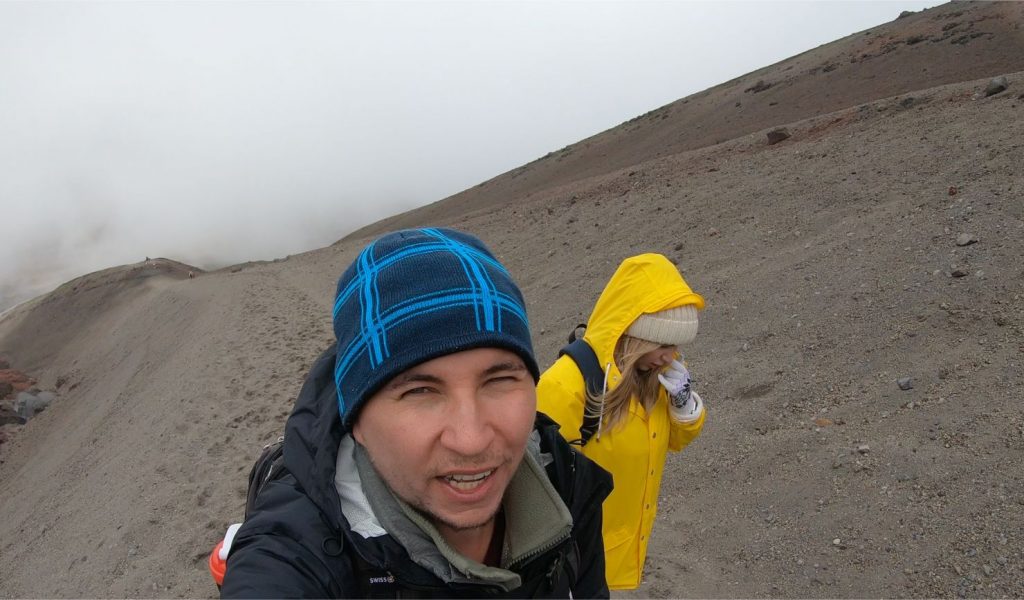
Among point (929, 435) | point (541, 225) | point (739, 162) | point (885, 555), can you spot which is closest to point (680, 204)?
point (739, 162)

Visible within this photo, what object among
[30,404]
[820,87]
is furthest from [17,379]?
[820,87]

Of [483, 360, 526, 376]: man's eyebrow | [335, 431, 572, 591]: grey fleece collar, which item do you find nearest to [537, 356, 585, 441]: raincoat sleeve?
[335, 431, 572, 591]: grey fleece collar

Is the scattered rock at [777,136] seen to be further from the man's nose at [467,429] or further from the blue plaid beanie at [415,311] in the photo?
the man's nose at [467,429]

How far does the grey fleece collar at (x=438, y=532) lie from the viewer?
135cm

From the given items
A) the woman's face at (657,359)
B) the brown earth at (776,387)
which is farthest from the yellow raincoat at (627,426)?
the brown earth at (776,387)

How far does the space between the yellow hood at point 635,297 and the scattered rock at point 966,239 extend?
522cm

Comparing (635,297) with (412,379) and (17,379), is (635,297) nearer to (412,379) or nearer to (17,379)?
(412,379)

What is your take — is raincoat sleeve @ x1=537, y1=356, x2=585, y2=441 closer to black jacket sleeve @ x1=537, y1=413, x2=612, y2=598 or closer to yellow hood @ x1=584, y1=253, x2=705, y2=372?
yellow hood @ x1=584, y1=253, x2=705, y2=372

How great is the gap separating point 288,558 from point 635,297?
6.51ft

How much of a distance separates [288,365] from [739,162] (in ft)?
33.8

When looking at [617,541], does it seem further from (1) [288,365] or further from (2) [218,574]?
(1) [288,365]

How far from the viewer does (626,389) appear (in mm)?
2725

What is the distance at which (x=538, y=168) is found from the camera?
132ft

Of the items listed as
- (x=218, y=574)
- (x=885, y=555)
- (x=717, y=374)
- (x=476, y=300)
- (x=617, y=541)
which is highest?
(x=476, y=300)
